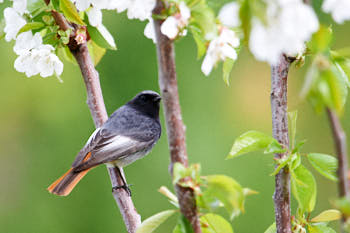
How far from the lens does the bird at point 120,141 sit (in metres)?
2.29

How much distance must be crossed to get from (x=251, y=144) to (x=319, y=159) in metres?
0.16

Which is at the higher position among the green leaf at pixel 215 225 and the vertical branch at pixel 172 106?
the vertical branch at pixel 172 106

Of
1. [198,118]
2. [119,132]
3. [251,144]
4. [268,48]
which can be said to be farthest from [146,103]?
[268,48]

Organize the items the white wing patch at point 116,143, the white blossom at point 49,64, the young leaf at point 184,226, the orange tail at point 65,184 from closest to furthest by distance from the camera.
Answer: the young leaf at point 184,226
the white blossom at point 49,64
the orange tail at point 65,184
the white wing patch at point 116,143

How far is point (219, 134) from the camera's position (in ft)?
13.4

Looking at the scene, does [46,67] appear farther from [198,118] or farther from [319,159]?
[198,118]

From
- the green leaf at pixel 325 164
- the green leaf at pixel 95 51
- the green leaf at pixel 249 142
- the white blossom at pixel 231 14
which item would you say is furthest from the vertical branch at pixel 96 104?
the white blossom at pixel 231 14

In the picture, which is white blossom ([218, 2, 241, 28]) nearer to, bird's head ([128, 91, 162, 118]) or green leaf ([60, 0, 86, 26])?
green leaf ([60, 0, 86, 26])

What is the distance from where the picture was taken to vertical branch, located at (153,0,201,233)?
921mm

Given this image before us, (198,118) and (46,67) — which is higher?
(46,67)

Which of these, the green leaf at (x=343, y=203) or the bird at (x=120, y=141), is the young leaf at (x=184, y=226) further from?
the bird at (x=120, y=141)

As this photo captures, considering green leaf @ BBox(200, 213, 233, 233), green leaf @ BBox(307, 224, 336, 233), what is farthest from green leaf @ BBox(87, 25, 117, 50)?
green leaf @ BBox(307, 224, 336, 233)

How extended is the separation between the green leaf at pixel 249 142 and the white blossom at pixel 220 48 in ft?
0.62

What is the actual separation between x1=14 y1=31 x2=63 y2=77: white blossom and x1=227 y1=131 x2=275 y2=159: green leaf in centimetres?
61
